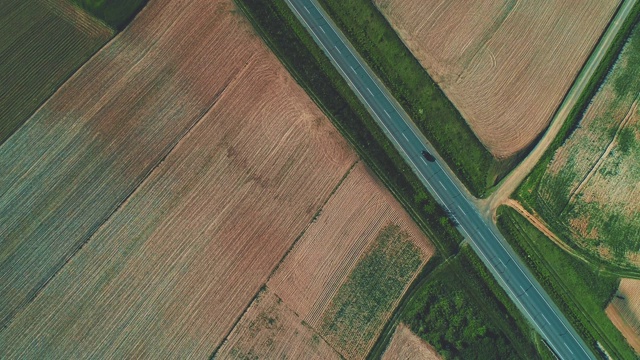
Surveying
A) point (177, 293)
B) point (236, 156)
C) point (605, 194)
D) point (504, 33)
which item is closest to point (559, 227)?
point (605, 194)

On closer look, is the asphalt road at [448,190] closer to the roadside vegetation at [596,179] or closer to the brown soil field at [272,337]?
the roadside vegetation at [596,179]

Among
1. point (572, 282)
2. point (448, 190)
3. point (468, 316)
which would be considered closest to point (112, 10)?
point (448, 190)

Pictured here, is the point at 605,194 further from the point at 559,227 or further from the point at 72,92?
the point at 72,92

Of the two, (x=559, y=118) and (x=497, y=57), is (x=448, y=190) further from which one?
(x=497, y=57)

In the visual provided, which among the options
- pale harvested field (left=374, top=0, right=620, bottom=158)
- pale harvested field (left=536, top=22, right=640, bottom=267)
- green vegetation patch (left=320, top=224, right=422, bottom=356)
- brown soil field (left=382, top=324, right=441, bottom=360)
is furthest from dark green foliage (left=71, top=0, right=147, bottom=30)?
pale harvested field (left=536, top=22, right=640, bottom=267)

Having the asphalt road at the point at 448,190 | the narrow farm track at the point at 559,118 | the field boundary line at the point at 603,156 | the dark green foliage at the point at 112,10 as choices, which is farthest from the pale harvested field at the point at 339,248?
the dark green foliage at the point at 112,10

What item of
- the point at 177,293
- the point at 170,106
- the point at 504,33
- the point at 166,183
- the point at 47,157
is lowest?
the point at 177,293
